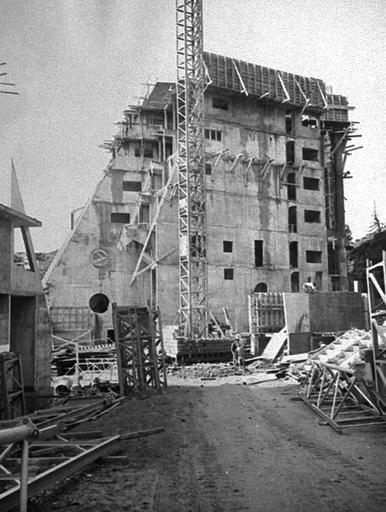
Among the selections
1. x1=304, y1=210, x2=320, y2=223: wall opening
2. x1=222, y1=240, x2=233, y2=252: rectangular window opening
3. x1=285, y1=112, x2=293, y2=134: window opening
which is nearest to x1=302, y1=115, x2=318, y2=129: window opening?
x1=285, y1=112, x2=293, y2=134: window opening

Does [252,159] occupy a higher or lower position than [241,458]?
higher

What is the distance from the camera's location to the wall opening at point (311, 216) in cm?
4350

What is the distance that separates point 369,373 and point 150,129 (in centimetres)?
3883

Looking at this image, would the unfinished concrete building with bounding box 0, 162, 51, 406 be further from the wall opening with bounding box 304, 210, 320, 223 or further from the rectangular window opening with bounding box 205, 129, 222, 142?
the wall opening with bounding box 304, 210, 320, 223

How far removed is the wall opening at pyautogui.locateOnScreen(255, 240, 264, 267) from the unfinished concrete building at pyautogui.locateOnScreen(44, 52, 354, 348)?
12cm

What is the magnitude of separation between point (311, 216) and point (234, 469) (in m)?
38.7

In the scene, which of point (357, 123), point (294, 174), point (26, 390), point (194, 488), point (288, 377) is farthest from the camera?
point (357, 123)

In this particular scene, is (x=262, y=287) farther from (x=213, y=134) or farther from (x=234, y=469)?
(x=234, y=469)

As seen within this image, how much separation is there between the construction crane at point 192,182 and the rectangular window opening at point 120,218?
21.9ft

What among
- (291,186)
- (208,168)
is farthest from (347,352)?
(291,186)

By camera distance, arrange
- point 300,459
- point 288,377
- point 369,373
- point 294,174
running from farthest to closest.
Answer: point 294,174 → point 288,377 → point 369,373 → point 300,459

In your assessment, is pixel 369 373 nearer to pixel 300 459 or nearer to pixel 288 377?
pixel 300 459

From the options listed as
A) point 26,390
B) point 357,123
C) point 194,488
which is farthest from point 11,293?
point 357,123

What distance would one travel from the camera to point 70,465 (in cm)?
639
